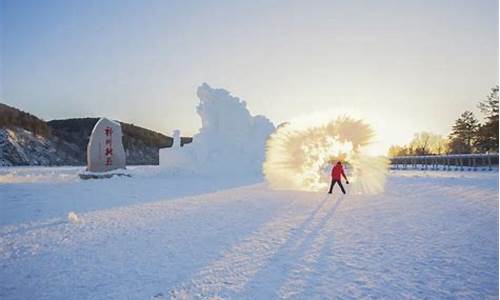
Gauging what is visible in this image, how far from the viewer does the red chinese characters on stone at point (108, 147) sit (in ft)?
92.2

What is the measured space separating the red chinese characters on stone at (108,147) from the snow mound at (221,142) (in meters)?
7.73

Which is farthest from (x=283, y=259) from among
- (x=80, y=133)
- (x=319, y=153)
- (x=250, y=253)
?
(x=80, y=133)

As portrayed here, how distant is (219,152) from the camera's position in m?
36.7

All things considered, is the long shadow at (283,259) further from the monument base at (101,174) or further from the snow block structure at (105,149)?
the snow block structure at (105,149)

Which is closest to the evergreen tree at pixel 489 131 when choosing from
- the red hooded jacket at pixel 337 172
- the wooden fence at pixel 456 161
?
the wooden fence at pixel 456 161

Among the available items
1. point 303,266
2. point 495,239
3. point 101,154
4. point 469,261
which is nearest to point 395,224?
point 495,239

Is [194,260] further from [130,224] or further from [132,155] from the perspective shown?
[132,155]

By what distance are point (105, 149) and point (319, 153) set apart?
1741 centimetres

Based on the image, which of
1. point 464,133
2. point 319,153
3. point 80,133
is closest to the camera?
point 319,153

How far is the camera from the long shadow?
461 centimetres

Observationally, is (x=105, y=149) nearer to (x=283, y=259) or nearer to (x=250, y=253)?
(x=250, y=253)

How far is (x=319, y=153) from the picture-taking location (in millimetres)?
22094

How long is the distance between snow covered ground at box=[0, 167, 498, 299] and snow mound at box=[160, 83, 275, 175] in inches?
976

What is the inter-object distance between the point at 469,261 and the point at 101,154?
2724 centimetres
